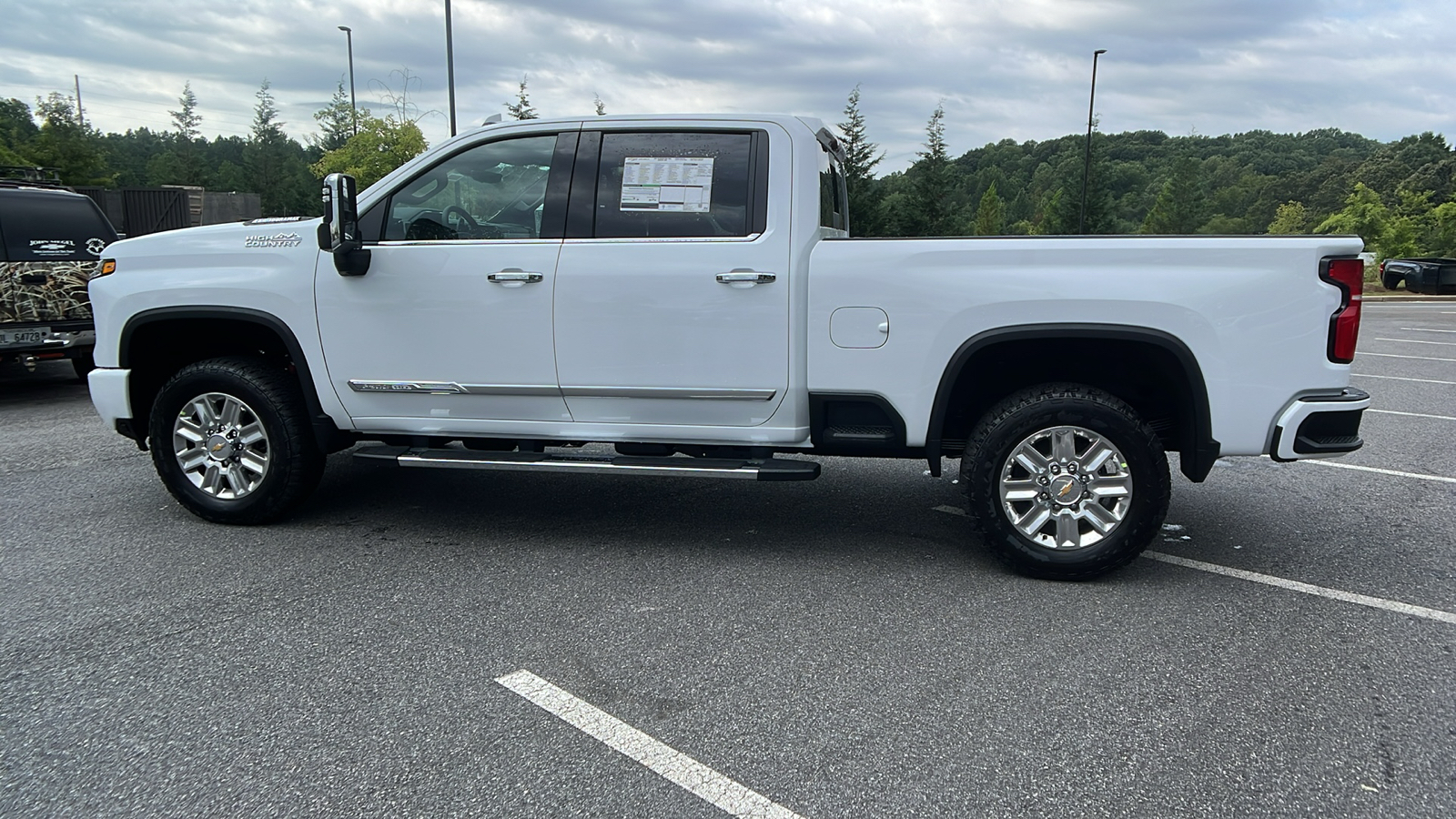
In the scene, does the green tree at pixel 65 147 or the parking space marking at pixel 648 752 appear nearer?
the parking space marking at pixel 648 752

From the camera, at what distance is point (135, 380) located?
5.09 m

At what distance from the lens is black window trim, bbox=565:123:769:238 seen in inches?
172

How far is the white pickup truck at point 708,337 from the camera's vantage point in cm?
396

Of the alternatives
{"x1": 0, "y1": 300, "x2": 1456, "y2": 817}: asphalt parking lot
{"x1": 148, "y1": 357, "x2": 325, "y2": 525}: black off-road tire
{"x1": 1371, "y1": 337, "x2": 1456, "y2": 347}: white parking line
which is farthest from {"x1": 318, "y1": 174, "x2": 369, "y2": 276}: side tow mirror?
{"x1": 1371, "y1": 337, "x2": 1456, "y2": 347}: white parking line

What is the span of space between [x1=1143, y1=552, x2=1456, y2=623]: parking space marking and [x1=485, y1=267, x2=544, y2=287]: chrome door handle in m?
3.21

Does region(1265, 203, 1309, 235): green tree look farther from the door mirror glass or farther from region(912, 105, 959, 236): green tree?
the door mirror glass

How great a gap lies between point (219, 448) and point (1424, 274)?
28.3 metres

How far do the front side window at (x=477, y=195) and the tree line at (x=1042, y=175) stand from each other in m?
13.2

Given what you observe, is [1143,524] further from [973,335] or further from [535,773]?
[535,773]

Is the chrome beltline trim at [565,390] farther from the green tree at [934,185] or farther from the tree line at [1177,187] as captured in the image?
the green tree at [934,185]

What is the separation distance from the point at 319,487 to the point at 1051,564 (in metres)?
4.27

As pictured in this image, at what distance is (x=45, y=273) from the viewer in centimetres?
848

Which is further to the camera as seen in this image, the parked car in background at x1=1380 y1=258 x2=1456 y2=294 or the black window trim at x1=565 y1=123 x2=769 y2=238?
the parked car in background at x1=1380 y1=258 x2=1456 y2=294

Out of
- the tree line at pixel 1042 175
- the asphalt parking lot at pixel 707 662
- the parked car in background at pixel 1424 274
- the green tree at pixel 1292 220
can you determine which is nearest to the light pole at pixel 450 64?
the tree line at pixel 1042 175
